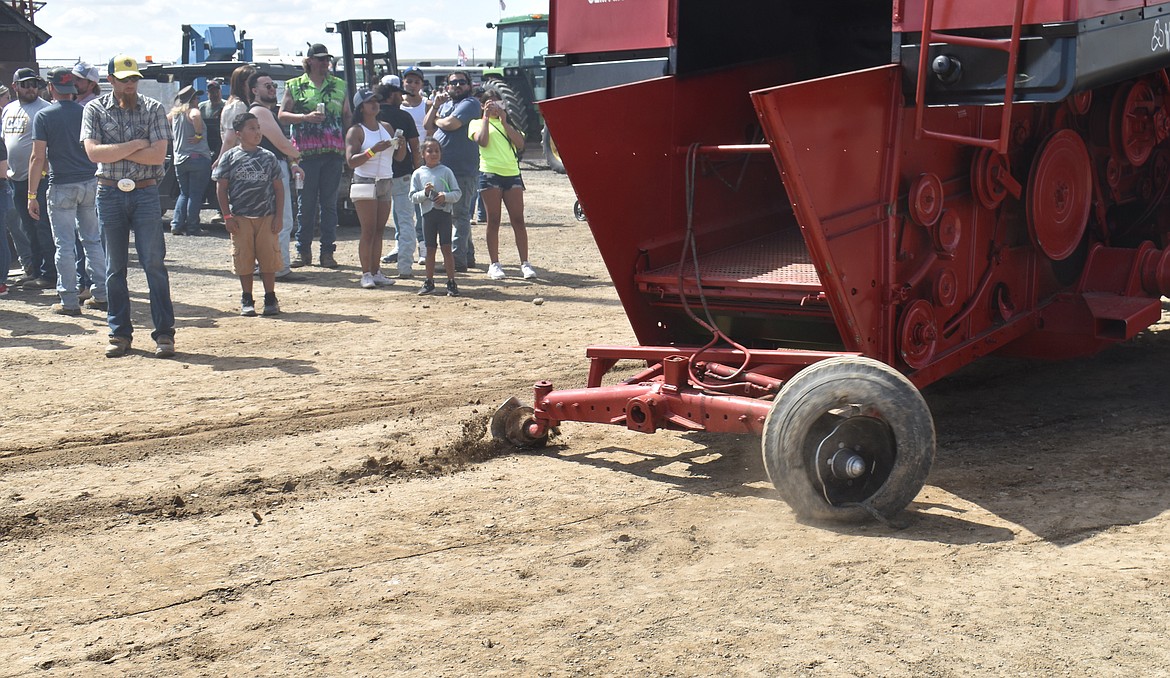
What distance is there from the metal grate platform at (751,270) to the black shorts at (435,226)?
472cm

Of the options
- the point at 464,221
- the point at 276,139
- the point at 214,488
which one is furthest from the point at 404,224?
the point at 214,488

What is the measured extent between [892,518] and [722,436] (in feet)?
5.34

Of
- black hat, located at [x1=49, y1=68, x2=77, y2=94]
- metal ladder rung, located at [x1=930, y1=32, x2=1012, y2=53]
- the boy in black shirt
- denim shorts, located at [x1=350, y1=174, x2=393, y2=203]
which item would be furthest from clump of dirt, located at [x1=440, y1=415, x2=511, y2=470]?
black hat, located at [x1=49, y1=68, x2=77, y2=94]

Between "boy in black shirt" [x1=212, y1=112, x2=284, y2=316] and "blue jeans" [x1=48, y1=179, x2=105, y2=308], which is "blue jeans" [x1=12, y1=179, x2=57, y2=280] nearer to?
"blue jeans" [x1=48, y1=179, x2=105, y2=308]

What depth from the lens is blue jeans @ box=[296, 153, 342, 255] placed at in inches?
495

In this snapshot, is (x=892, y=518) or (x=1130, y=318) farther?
(x=1130, y=318)

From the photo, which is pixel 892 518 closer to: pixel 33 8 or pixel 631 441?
pixel 631 441

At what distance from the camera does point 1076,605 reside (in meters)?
4.00

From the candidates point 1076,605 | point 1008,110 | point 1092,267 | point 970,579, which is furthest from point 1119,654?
point 1092,267

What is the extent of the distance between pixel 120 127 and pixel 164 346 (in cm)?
153

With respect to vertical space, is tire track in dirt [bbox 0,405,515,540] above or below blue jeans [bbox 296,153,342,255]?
below

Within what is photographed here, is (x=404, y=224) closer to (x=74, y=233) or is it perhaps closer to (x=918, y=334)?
(x=74, y=233)

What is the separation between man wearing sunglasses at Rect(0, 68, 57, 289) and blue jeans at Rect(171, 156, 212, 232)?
2866mm

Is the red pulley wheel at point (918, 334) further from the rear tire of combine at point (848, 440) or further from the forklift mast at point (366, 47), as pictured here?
the forklift mast at point (366, 47)
